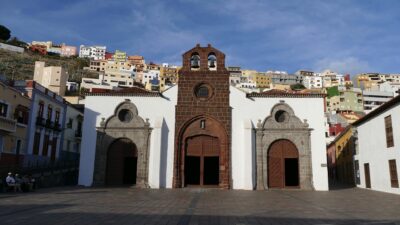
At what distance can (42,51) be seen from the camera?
467 ft

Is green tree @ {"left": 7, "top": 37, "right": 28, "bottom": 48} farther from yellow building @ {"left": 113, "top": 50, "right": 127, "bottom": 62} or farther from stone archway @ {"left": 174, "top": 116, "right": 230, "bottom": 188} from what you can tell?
stone archway @ {"left": 174, "top": 116, "right": 230, "bottom": 188}

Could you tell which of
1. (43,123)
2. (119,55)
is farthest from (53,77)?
(119,55)

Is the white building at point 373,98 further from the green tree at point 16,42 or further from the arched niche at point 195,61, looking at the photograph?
the green tree at point 16,42

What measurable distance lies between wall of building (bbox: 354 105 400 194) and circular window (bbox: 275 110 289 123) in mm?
6777

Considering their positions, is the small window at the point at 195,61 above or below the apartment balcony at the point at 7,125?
above

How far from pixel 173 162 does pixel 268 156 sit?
7353 millimetres

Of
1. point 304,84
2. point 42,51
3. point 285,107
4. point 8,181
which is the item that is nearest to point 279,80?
point 304,84

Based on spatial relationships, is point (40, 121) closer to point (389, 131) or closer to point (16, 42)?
point (389, 131)

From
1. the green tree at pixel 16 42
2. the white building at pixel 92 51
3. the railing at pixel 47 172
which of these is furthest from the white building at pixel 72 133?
the white building at pixel 92 51

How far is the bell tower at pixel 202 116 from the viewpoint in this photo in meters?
27.3

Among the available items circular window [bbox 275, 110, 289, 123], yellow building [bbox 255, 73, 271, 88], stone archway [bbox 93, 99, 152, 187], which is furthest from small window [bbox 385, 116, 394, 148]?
yellow building [bbox 255, 73, 271, 88]

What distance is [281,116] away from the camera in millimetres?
28125

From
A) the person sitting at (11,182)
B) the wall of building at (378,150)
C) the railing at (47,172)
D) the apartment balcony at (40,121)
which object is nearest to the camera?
the person sitting at (11,182)

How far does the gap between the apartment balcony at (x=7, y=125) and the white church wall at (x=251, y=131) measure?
56.0 feet
